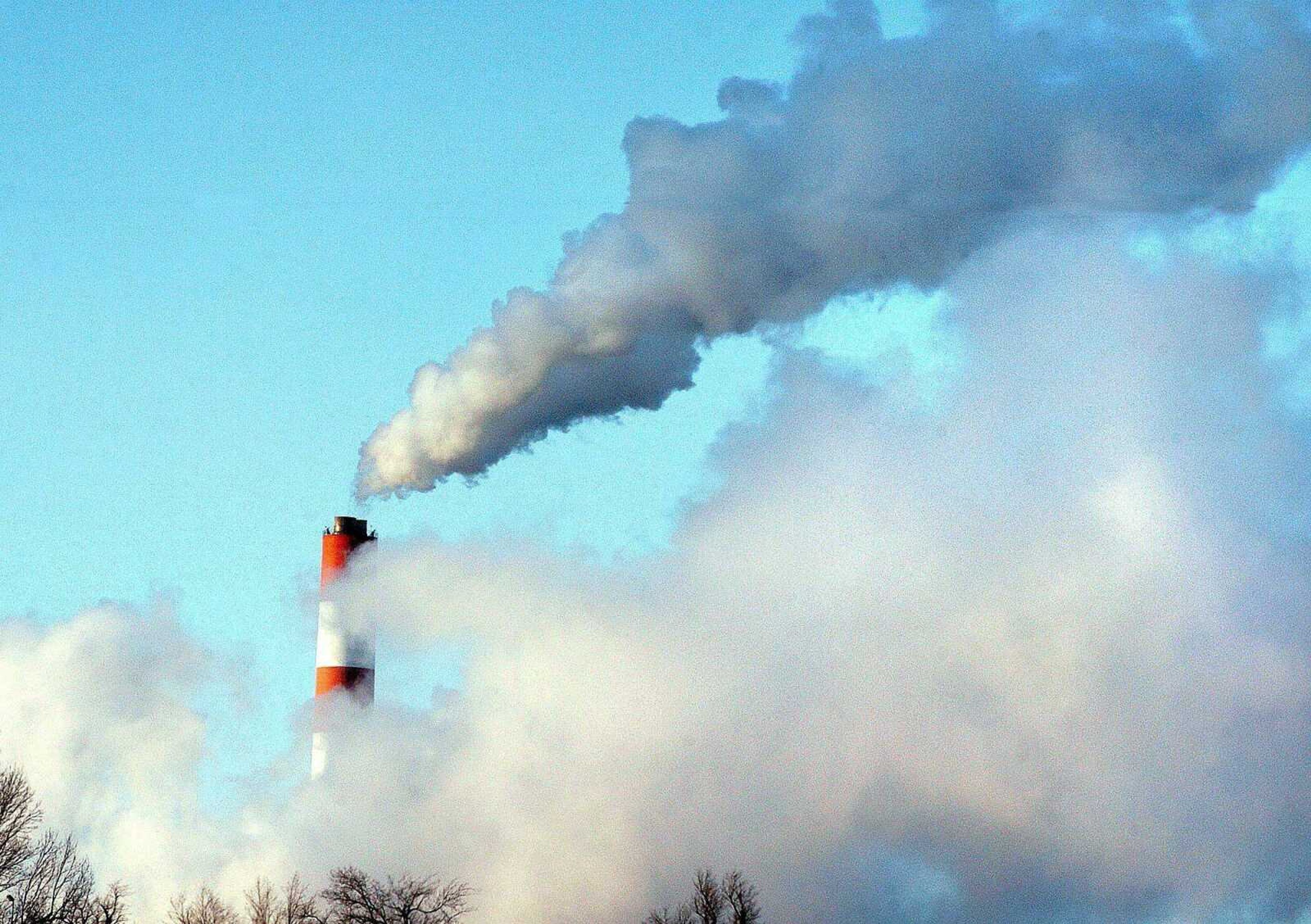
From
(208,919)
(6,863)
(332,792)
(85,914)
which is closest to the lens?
(6,863)

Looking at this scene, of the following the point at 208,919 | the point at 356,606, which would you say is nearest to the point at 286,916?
the point at 208,919

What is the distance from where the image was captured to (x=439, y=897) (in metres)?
55.5

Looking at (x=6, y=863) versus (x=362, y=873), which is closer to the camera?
(x=6, y=863)

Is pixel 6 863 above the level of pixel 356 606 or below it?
below

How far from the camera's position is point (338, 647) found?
54.5 metres

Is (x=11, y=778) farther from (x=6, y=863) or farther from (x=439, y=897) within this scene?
(x=439, y=897)

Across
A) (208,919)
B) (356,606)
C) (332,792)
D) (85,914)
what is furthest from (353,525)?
(85,914)

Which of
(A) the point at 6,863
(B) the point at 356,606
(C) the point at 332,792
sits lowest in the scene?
(A) the point at 6,863

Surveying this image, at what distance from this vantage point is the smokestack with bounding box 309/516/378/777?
54.5 meters

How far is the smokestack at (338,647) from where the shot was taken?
54.5 meters

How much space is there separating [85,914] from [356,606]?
14339mm

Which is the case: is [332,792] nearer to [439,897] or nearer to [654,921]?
[439,897]

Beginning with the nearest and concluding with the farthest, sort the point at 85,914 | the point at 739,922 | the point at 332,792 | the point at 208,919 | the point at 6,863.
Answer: the point at 6,863
the point at 85,914
the point at 208,919
the point at 739,922
the point at 332,792

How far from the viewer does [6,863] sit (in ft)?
128
